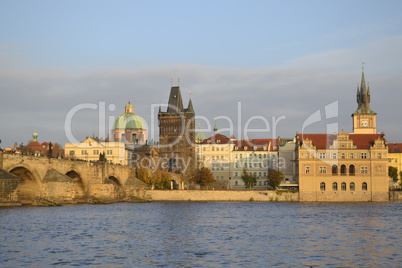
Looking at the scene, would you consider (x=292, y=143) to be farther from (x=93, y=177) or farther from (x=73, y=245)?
(x=73, y=245)

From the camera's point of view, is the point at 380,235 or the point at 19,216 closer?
the point at 380,235

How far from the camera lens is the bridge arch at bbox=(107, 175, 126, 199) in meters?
98.5

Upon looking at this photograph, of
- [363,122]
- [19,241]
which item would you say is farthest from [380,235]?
[363,122]

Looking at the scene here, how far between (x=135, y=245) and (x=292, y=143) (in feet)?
352

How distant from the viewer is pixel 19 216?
54156mm

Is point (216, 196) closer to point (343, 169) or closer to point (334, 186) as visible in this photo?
point (334, 186)

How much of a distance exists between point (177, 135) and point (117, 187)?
52.8 metres

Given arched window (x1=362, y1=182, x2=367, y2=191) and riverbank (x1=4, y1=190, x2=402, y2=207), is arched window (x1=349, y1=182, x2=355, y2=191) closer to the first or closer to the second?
arched window (x1=362, y1=182, x2=367, y2=191)

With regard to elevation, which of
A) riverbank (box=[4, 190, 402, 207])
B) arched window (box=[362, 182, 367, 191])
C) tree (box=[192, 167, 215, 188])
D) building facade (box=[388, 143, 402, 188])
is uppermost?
building facade (box=[388, 143, 402, 188])

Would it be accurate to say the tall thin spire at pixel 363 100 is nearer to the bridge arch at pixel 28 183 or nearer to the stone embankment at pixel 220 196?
the stone embankment at pixel 220 196

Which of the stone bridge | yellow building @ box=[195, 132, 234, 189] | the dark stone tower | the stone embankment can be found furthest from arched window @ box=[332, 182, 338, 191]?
the dark stone tower

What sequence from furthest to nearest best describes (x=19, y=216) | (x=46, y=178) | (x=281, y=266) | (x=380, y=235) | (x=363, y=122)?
1. (x=363, y=122)
2. (x=46, y=178)
3. (x=19, y=216)
4. (x=380, y=235)
5. (x=281, y=266)

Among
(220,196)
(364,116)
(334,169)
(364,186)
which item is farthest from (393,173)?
(220,196)

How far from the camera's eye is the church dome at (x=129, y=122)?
181 meters
